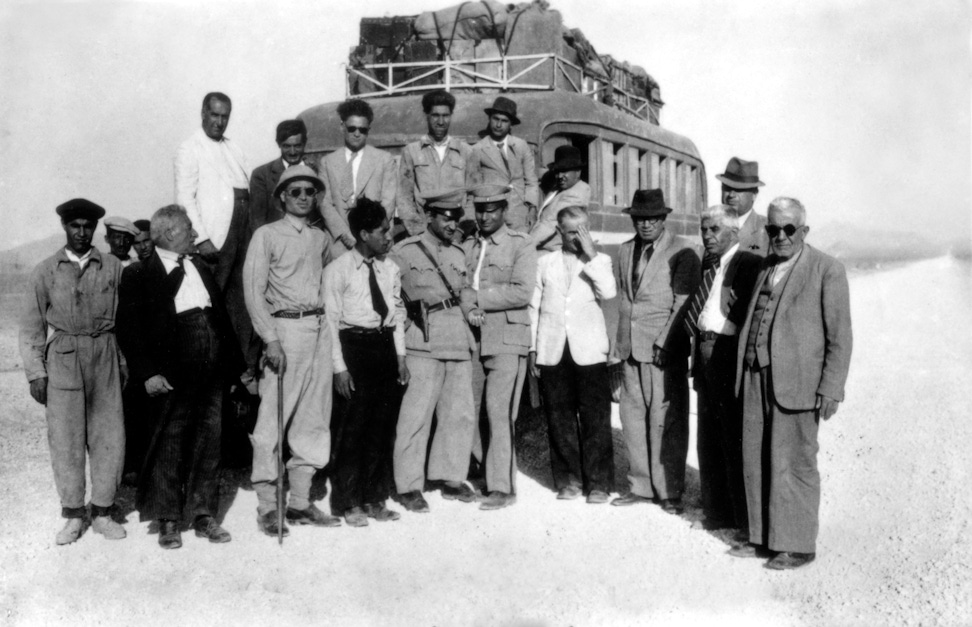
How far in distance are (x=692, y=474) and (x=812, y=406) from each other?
2191 mm

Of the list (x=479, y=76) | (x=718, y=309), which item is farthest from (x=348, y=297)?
(x=479, y=76)

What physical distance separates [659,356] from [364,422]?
1955 millimetres

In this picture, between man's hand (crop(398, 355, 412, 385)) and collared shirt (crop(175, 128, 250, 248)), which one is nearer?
man's hand (crop(398, 355, 412, 385))

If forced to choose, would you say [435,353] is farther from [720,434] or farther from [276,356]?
[720,434]

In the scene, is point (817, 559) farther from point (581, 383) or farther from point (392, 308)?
point (392, 308)

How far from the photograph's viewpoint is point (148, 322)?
486 cm

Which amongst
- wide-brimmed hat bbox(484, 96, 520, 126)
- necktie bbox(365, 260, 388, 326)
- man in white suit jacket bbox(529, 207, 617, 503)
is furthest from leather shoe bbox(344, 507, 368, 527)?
wide-brimmed hat bbox(484, 96, 520, 126)

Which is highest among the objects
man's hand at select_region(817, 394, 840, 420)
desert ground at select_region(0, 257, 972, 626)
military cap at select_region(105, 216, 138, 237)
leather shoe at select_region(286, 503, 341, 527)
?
military cap at select_region(105, 216, 138, 237)

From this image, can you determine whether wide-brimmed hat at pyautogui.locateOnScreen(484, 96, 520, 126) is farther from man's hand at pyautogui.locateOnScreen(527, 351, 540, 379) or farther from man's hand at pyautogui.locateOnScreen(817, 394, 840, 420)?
man's hand at pyautogui.locateOnScreen(817, 394, 840, 420)

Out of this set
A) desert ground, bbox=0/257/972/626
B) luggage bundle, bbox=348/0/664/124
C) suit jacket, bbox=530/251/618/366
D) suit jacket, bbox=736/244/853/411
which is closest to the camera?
desert ground, bbox=0/257/972/626

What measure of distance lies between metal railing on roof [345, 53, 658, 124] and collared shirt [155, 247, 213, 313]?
14.9 ft

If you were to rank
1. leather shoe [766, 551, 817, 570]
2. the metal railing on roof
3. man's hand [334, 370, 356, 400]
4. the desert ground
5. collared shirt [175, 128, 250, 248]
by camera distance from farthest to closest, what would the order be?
the metal railing on roof → collared shirt [175, 128, 250, 248] → man's hand [334, 370, 356, 400] → leather shoe [766, 551, 817, 570] → the desert ground

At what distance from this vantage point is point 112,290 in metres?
5.11

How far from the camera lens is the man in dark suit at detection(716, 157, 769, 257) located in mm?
5320
